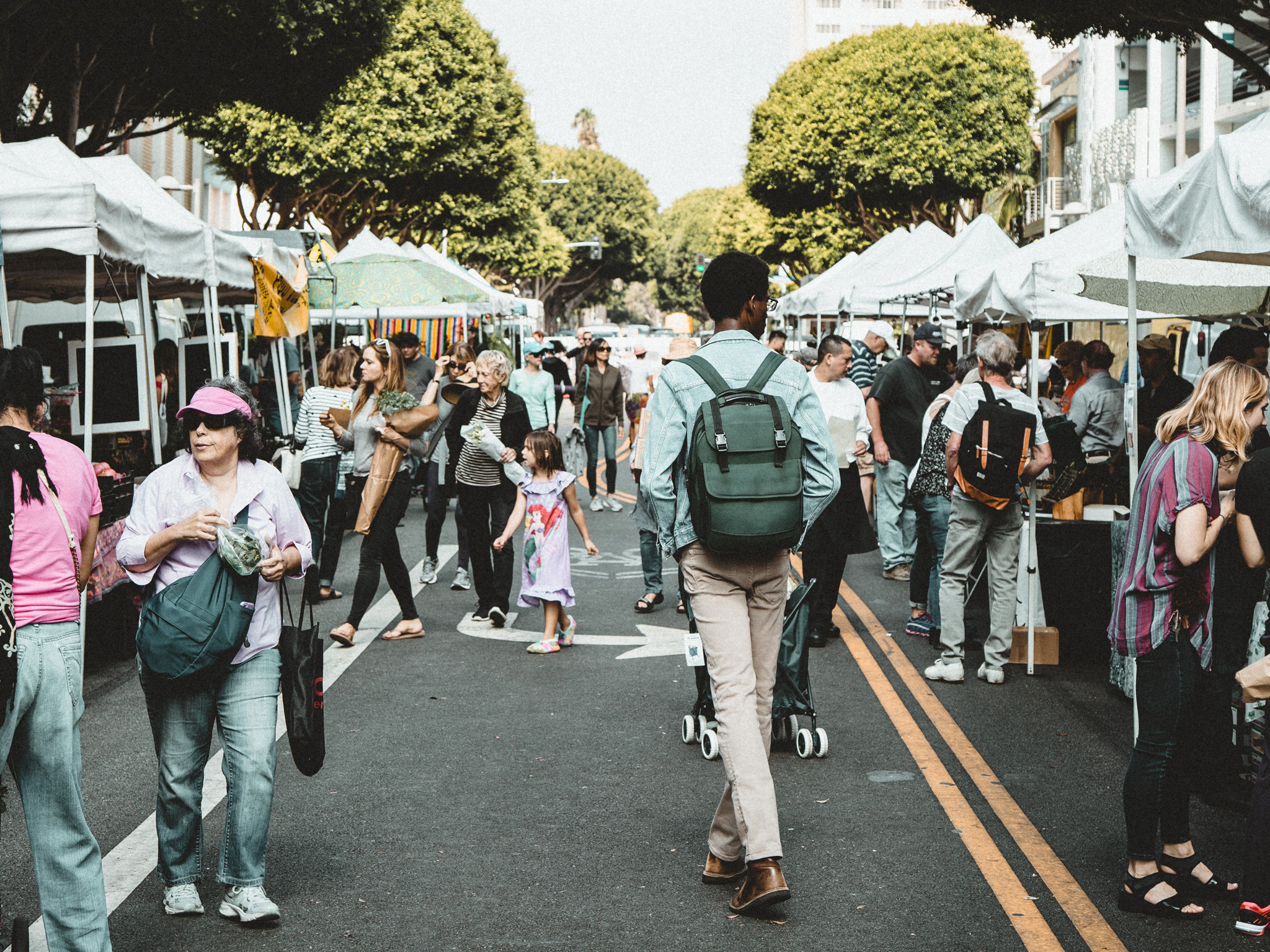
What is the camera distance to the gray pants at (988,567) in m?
7.44

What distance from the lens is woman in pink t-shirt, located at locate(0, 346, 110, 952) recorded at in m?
3.59

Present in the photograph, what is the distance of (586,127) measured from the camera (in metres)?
123

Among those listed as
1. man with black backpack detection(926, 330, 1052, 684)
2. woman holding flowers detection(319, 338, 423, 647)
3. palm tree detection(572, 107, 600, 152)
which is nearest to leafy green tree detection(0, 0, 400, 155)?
woman holding flowers detection(319, 338, 423, 647)

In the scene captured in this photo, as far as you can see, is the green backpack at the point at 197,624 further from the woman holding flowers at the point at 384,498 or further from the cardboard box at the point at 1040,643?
the cardboard box at the point at 1040,643

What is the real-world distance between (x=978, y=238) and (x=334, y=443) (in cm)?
833

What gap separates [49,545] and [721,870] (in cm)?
234

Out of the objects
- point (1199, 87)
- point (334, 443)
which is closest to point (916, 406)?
point (334, 443)

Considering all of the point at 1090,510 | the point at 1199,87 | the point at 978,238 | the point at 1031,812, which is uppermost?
the point at 1199,87

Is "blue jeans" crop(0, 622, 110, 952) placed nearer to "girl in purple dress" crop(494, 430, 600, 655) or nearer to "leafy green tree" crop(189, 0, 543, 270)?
"girl in purple dress" crop(494, 430, 600, 655)

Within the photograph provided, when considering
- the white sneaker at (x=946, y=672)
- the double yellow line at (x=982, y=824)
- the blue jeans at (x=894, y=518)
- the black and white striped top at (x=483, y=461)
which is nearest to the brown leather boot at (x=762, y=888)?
the double yellow line at (x=982, y=824)

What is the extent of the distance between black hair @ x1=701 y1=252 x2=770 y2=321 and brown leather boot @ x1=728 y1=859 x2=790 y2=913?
173cm

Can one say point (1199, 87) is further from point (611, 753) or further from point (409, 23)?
point (611, 753)

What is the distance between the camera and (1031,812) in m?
5.41

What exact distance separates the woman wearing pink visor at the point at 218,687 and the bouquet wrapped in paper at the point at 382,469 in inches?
160
